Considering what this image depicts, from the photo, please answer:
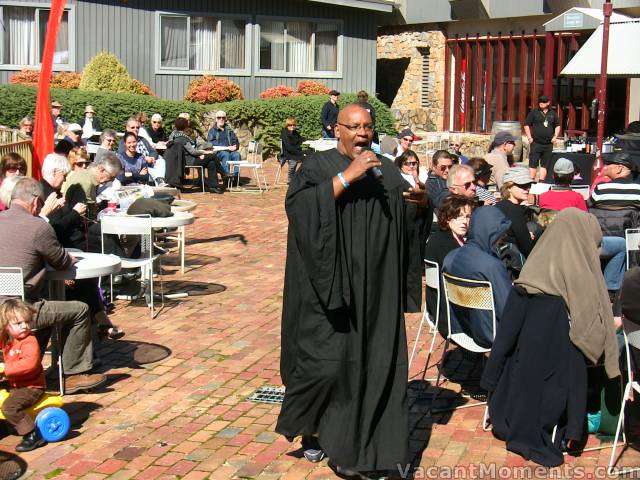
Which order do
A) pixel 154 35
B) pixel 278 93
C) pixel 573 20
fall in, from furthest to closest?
pixel 278 93, pixel 154 35, pixel 573 20

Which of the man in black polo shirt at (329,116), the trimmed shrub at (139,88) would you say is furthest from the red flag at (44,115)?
the trimmed shrub at (139,88)

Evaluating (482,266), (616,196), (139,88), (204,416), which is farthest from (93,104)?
(482,266)

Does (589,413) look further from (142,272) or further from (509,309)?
(142,272)

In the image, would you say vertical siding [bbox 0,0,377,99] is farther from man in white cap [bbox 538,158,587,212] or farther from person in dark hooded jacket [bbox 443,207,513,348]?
person in dark hooded jacket [bbox 443,207,513,348]

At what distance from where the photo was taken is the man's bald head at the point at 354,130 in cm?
569

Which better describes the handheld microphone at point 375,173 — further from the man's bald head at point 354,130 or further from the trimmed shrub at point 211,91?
the trimmed shrub at point 211,91

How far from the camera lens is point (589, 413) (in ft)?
21.3

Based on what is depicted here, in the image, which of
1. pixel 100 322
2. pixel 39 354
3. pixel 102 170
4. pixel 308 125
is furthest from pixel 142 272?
pixel 308 125

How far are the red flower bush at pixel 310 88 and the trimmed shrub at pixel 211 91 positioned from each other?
6.04 ft

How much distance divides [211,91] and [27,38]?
4.68 m

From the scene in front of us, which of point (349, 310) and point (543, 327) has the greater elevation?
point (349, 310)

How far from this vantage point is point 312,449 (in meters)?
6.05

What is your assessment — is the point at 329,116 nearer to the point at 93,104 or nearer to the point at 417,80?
the point at 93,104

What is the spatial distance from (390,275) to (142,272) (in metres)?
5.41
